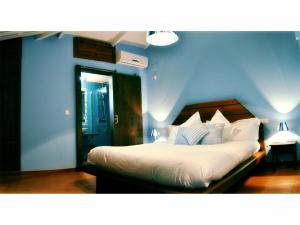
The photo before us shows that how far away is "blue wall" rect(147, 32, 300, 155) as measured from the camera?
340 cm

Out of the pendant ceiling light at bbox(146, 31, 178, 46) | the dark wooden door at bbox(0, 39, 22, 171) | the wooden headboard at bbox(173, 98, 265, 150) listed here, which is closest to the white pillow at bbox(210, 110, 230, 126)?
the wooden headboard at bbox(173, 98, 265, 150)

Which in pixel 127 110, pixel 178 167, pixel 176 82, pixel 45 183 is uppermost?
pixel 176 82

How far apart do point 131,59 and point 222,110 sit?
2284mm

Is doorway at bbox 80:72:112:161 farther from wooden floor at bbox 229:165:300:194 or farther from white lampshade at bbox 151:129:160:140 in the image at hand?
wooden floor at bbox 229:165:300:194

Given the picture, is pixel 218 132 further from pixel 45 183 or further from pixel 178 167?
pixel 45 183

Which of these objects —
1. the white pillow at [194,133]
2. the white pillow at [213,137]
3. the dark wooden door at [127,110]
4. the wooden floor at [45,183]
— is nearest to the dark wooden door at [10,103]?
the wooden floor at [45,183]

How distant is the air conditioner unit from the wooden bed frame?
4.89 ft

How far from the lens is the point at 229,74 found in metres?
3.93

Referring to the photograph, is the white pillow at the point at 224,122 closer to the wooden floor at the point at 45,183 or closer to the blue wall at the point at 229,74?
the blue wall at the point at 229,74

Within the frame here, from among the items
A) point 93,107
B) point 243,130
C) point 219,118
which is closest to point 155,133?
point 219,118

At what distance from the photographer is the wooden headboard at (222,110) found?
147 inches
